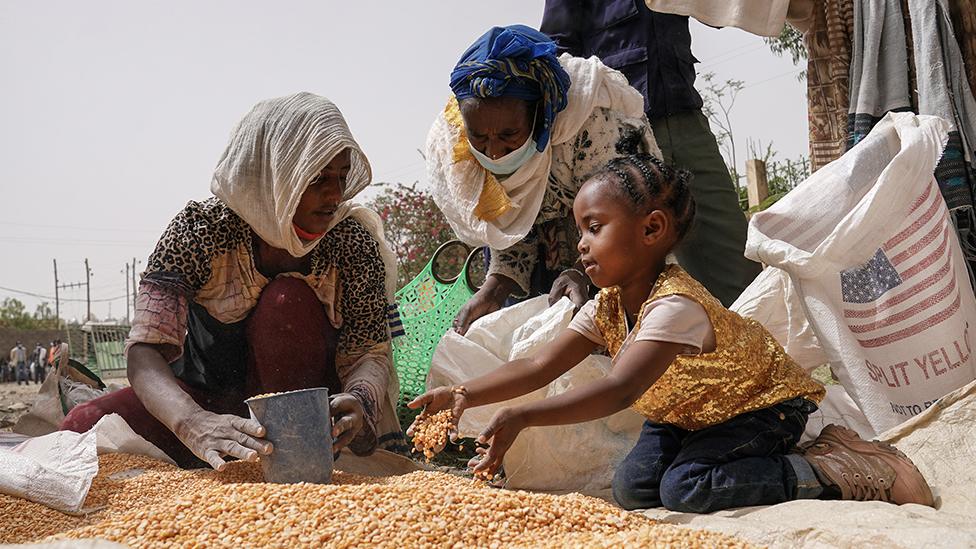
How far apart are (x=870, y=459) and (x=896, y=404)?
519 millimetres

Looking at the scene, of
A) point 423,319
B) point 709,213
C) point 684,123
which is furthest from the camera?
point 423,319

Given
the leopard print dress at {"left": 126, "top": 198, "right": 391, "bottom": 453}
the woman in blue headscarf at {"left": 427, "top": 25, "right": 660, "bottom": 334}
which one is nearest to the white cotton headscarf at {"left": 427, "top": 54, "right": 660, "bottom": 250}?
the woman in blue headscarf at {"left": 427, "top": 25, "right": 660, "bottom": 334}

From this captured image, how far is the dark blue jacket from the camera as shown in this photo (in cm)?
394

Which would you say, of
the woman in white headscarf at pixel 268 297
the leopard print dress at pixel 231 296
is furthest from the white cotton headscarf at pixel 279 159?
the leopard print dress at pixel 231 296

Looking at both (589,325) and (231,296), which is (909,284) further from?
(231,296)

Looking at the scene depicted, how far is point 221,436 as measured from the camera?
8.51ft

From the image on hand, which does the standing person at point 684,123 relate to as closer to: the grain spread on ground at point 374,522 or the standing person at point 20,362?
the grain spread on ground at point 374,522

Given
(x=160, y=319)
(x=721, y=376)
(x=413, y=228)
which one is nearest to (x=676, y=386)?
(x=721, y=376)

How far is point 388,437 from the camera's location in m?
3.37

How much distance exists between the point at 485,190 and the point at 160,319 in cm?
145

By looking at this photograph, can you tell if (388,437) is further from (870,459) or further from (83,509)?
(870,459)

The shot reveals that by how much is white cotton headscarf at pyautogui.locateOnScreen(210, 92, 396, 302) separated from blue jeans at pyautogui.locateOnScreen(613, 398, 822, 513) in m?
1.42

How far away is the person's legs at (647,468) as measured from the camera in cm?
261

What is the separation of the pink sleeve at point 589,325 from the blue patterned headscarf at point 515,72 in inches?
38.7
